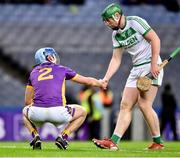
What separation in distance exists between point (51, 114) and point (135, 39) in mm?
1780

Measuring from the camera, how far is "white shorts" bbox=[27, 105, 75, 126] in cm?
1184

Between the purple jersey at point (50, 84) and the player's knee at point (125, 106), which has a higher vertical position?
the purple jersey at point (50, 84)

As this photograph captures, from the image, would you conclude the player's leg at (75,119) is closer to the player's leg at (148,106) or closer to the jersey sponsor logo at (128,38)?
the player's leg at (148,106)

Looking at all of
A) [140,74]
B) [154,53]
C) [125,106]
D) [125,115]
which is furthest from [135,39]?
[125,115]

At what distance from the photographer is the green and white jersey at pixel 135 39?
41.3ft

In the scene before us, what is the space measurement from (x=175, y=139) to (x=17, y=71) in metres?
7.06

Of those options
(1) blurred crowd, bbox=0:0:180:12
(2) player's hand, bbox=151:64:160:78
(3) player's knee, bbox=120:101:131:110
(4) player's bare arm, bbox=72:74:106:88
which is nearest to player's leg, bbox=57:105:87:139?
(4) player's bare arm, bbox=72:74:106:88

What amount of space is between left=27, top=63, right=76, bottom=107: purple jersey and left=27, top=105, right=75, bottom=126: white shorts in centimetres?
7

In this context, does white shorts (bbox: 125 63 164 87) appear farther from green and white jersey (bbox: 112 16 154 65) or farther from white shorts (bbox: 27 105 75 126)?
white shorts (bbox: 27 105 75 126)

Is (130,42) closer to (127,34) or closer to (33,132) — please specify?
(127,34)

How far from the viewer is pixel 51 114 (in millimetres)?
11836

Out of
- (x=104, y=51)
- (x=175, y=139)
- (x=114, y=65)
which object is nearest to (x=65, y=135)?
(x=114, y=65)

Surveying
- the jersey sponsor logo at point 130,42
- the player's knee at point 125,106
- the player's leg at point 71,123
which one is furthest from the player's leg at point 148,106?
the player's leg at point 71,123

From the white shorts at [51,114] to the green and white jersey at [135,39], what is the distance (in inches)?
55.9
